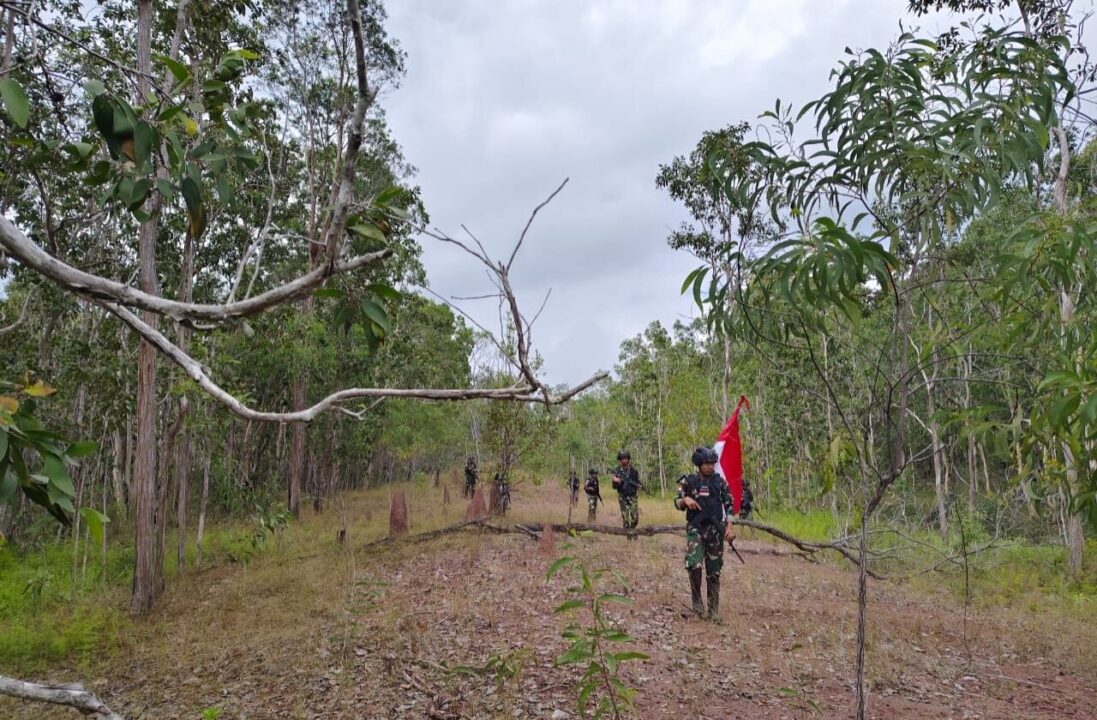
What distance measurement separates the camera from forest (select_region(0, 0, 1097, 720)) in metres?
2.04

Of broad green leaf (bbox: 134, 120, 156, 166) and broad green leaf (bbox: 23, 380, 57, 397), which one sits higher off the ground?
broad green leaf (bbox: 134, 120, 156, 166)

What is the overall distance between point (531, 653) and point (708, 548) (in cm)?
241

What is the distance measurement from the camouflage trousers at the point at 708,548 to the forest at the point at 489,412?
107 mm

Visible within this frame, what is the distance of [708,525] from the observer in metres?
7.28

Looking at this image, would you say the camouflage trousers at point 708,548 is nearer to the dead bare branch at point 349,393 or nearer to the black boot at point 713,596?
the black boot at point 713,596

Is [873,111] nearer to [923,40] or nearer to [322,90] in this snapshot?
[923,40]

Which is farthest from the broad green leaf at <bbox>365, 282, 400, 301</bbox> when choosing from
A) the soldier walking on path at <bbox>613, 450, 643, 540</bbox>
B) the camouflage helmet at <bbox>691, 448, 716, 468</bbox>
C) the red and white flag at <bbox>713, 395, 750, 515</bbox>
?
the soldier walking on path at <bbox>613, 450, 643, 540</bbox>

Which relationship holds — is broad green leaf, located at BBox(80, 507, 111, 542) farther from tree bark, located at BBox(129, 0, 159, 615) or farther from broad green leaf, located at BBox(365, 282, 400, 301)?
tree bark, located at BBox(129, 0, 159, 615)

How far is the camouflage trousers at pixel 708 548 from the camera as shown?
7.28 m

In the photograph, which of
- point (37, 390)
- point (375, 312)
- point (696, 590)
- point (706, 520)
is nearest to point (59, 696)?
point (37, 390)

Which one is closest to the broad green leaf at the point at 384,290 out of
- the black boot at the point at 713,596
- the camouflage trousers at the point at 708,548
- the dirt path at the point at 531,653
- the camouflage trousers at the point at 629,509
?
the dirt path at the point at 531,653

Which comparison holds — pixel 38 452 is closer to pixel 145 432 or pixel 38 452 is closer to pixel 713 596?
pixel 713 596

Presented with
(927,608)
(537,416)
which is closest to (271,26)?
(537,416)

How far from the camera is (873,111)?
3236 millimetres
